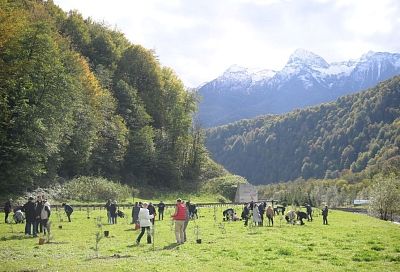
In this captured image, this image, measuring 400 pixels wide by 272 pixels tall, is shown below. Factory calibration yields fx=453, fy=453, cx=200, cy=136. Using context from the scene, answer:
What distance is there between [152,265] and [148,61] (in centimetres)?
8324

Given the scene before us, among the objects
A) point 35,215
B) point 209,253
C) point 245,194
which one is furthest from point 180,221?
point 245,194

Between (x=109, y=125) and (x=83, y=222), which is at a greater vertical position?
(x=109, y=125)

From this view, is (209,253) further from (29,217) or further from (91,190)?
(91,190)

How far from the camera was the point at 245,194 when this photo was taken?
87.5m

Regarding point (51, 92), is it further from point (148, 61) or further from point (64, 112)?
point (148, 61)

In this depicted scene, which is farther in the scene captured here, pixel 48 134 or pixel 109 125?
pixel 109 125

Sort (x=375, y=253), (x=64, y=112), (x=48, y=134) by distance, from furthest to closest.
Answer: (x=64, y=112), (x=48, y=134), (x=375, y=253)

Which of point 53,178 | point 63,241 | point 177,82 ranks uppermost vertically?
point 177,82

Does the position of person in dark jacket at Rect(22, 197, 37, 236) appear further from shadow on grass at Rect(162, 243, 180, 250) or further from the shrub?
the shrub

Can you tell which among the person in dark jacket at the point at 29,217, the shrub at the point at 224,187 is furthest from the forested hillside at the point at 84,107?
the person in dark jacket at the point at 29,217

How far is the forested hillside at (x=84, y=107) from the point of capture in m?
51.3

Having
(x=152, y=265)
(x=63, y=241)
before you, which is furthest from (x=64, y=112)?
(x=152, y=265)

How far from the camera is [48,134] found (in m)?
54.1

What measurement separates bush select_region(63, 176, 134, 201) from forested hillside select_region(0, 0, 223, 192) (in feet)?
10.6
